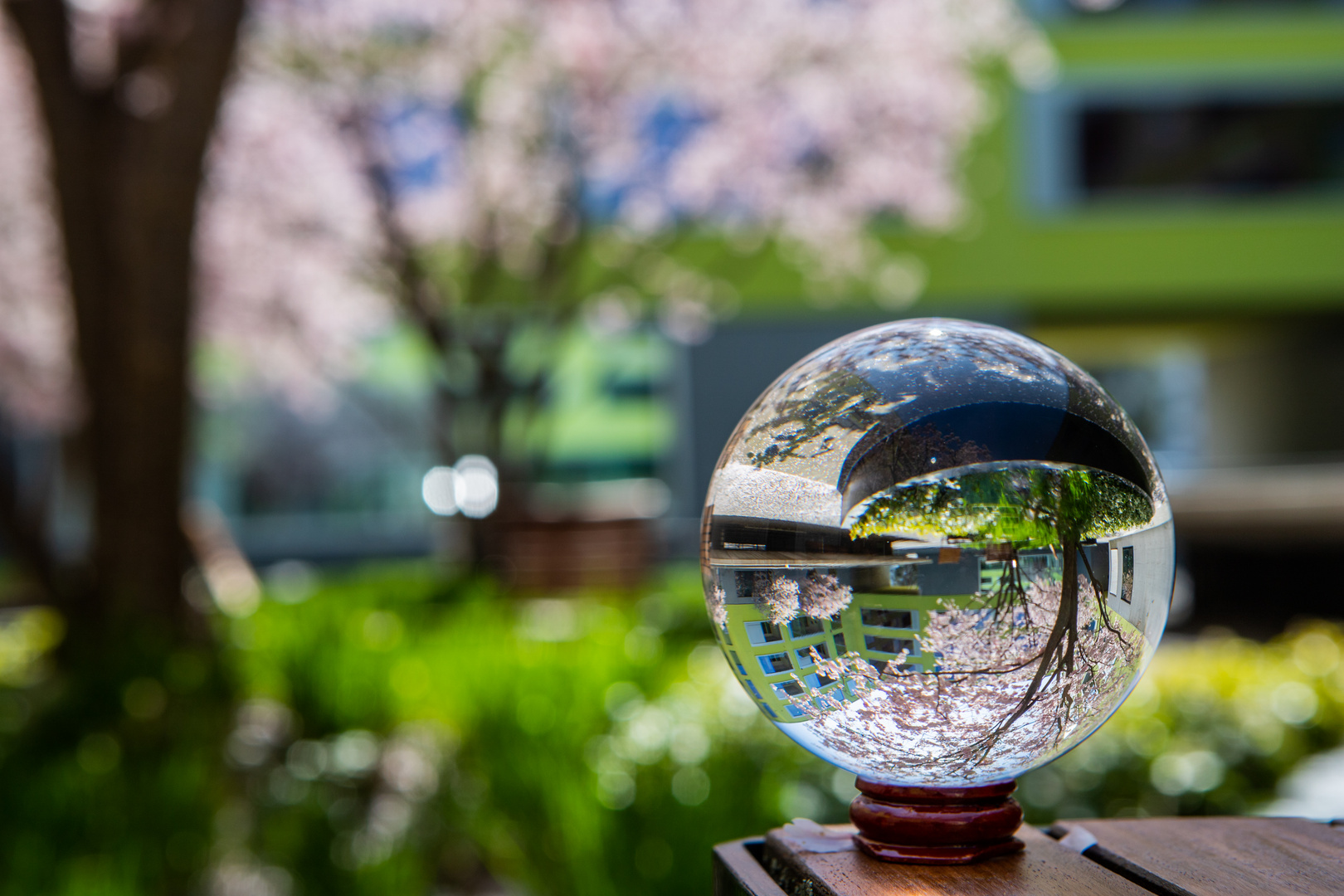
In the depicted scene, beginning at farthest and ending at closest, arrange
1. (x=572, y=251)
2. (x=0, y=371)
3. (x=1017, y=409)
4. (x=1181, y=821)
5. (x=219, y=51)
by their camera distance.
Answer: (x=0, y=371), (x=572, y=251), (x=219, y=51), (x=1181, y=821), (x=1017, y=409)

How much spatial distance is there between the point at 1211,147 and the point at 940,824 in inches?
806

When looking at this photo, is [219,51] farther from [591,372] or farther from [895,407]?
[591,372]

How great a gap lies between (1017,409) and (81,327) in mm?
4347

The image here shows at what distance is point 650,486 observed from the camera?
1964 cm

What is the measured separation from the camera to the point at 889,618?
1.02 meters

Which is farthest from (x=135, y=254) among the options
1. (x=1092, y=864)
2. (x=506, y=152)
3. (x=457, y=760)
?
(x=506, y=152)

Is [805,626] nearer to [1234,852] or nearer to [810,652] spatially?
[810,652]

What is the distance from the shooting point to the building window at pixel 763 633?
107cm

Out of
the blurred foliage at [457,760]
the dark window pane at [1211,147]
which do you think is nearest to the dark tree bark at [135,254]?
the blurred foliage at [457,760]

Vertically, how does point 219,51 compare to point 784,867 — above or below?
above

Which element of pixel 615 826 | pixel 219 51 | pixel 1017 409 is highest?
pixel 219 51

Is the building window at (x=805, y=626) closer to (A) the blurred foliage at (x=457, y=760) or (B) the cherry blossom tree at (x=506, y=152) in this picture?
(A) the blurred foliage at (x=457, y=760)

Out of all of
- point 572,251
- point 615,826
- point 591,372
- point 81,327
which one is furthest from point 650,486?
point 615,826

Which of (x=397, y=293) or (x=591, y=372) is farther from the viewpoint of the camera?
(x=591, y=372)
